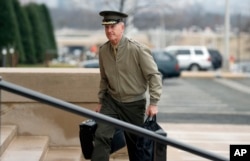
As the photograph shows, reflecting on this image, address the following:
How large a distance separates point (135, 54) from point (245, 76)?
28.3 m

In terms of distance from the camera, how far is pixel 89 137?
541 cm

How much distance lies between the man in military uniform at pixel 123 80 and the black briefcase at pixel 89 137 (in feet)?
0.36

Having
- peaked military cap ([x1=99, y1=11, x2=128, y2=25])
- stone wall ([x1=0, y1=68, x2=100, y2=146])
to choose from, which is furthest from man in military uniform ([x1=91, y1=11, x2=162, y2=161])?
stone wall ([x1=0, y1=68, x2=100, y2=146])

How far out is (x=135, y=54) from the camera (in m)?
→ 5.41

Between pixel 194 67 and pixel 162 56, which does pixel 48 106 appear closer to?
pixel 162 56

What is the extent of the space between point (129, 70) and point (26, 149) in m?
1.93

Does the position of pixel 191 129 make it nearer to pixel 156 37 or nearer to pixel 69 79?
pixel 69 79

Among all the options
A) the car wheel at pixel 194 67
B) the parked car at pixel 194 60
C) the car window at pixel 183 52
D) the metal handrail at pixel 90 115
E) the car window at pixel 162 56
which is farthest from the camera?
the car window at pixel 183 52

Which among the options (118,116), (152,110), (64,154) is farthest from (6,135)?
(152,110)

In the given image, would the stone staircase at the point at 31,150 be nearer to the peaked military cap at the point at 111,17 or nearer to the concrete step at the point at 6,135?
the concrete step at the point at 6,135

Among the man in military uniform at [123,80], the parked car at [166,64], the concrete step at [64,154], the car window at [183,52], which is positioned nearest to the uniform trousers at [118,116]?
the man in military uniform at [123,80]

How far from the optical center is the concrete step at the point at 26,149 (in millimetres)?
6309

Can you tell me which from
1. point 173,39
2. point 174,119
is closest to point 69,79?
point 174,119

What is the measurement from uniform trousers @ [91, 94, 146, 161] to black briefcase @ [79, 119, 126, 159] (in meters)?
0.09
